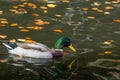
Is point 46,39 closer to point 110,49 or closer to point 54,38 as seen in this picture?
point 54,38

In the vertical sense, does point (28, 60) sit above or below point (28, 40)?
below

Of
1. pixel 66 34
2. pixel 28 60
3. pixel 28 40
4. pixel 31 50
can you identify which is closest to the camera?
pixel 28 60

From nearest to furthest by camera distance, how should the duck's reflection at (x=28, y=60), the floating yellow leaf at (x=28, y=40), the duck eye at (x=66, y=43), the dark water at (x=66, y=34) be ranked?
1. the dark water at (x=66, y=34)
2. the duck's reflection at (x=28, y=60)
3. the duck eye at (x=66, y=43)
4. the floating yellow leaf at (x=28, y=40)

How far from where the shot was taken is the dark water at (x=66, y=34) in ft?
30.8

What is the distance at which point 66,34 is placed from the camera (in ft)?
39.3

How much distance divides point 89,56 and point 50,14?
12.6 feet

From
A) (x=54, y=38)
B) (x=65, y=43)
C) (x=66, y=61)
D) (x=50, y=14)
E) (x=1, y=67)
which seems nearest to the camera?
(x=1, y=67)

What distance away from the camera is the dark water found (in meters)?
9.38

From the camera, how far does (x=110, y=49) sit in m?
10.9

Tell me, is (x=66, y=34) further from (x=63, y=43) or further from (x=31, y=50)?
(x=31, y=50)

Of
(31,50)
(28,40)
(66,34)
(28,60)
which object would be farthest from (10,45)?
(66,34)

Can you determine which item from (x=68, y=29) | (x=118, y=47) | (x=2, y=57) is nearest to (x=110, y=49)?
(x=118, y=47)

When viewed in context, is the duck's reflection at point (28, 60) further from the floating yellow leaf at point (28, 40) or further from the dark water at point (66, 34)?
the floating yellow leaf at point (28, 40)

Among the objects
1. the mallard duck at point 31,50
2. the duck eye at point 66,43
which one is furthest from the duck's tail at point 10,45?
the duck eye at point 66,43
